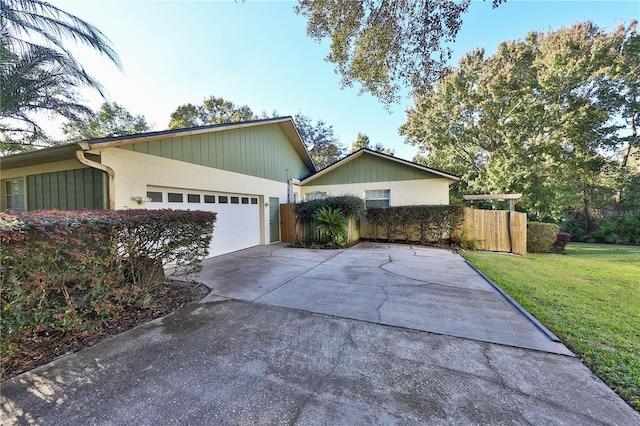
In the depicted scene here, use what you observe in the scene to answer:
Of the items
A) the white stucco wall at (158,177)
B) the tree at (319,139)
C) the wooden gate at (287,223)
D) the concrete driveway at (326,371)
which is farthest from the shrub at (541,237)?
the tree at (319,139)

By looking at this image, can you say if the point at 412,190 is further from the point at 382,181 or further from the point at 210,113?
the point at 210,113

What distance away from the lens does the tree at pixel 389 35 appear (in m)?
4.73

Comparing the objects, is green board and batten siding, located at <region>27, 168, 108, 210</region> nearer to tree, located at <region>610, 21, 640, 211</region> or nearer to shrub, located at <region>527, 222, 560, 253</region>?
shrub, located at <region>527, 222, 560, 253</region>

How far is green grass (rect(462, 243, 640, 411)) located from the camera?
7.54 ft

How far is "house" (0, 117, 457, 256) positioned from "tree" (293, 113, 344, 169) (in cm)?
935

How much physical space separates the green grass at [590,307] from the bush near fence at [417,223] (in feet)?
9.04

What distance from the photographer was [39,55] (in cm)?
561

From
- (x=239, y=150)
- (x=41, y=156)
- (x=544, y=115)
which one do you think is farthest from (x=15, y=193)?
(x=544, y=115)

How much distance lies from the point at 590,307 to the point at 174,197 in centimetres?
880

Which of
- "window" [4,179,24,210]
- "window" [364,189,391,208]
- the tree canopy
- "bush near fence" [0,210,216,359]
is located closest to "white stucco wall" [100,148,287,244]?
"bush near fence" [0,210,216,359]

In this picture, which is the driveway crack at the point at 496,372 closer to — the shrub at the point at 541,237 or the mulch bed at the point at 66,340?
the mulch bed at the point at 66,340

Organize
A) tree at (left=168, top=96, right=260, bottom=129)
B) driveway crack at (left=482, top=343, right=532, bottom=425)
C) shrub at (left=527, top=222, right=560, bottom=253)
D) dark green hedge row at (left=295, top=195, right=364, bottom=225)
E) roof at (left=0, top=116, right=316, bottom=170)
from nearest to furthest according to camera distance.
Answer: driveway crack at (left=482, top=343, right=532, bottom=425) → roof at (left=0, top=116, right=316, bottom=170) → shrub at (left=527, top=222, right=560, bottom=253) → dark green hedge row at (left=295, top=195, right=364, bottom=225) → tree at (left=168, top=96, right=260, bottom=129)

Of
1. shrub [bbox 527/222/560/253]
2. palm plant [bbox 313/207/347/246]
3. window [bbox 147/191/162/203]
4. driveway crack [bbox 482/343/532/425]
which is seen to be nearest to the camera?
driveway crack [bbox 482/343/532/425]

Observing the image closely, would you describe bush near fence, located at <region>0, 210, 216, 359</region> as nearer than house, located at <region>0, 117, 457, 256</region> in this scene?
Yes
